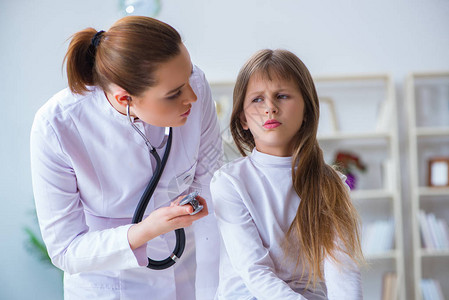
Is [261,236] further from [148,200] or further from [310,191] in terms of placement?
[148,200]

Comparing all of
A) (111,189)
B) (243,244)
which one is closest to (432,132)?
(243,244)

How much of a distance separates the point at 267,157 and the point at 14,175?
2.60m

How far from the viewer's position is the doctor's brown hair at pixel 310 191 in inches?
46.0

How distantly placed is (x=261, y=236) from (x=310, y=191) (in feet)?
0.51

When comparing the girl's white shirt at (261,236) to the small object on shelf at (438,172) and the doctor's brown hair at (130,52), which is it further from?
the small object on shelf at (438,172)

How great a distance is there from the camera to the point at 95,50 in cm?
112

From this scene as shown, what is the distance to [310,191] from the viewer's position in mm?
1203

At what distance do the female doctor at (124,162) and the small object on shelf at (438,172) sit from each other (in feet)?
8.16

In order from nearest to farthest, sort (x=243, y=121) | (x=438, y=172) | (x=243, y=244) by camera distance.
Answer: (x=243, y=244), (x=243, y=121), (x=438, y=172)

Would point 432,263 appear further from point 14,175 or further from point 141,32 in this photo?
point 141,32

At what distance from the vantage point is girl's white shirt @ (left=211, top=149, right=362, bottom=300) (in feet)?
3.72

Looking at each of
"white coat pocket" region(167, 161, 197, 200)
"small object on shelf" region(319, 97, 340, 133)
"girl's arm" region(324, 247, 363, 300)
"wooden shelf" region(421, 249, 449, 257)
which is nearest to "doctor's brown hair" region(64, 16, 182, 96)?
"white coat pocket" region(167, 161, 197, 200)

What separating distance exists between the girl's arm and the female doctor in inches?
12.2

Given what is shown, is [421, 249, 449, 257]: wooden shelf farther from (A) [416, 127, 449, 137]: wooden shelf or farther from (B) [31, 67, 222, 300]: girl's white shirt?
(B) [31, 67, 222, 300]: girl's white shirt
